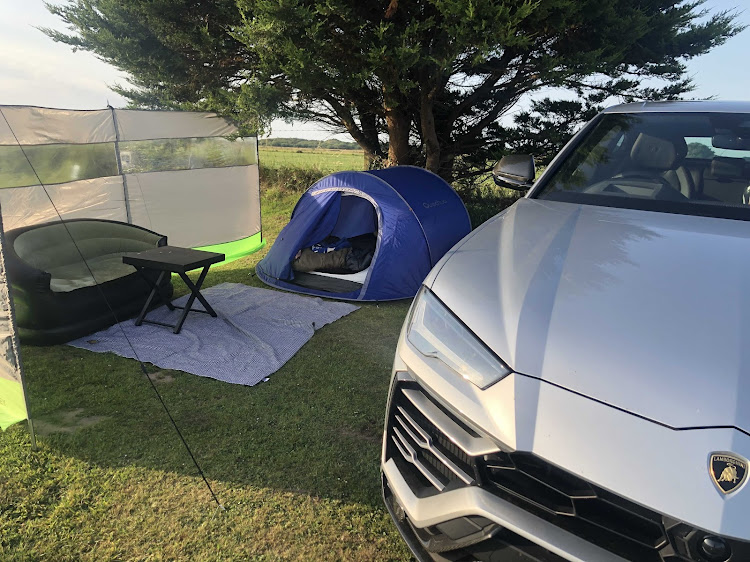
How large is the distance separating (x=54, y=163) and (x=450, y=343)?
5.95m

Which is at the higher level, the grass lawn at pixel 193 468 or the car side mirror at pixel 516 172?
the car side mirror at pixel 516 172

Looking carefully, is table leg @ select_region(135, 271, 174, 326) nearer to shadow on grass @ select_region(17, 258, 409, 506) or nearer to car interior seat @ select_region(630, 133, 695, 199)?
shadow on grass @ select_region(17, 258, 409, 506)

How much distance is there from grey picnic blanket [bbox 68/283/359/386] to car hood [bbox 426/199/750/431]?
101 inches

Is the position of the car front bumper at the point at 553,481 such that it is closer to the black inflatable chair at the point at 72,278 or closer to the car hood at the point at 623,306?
the car hood at the point at 623,306

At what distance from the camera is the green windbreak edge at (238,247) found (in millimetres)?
7815

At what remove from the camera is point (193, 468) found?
2.70 m

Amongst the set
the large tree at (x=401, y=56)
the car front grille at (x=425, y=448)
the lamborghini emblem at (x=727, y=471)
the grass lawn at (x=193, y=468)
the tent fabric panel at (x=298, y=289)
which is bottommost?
the grass lawn at (x=193, y=468)

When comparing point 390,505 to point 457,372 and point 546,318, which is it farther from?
point 546,318

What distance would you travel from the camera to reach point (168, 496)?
248 cm

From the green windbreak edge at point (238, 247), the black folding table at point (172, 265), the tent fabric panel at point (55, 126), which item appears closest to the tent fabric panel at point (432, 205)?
the black folding table at point (172, 265)

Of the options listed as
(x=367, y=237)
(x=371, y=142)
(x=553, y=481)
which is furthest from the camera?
(x=371, y=142)

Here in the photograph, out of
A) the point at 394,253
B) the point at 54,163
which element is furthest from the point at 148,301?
the point at 394,253

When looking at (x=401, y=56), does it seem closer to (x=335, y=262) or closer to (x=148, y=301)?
(x=335, y=262)

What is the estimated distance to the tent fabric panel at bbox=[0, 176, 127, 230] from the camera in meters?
5.09
